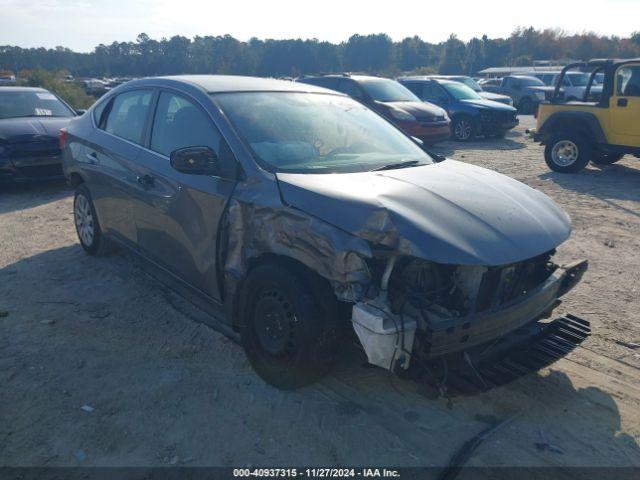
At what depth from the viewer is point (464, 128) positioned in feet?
48.6

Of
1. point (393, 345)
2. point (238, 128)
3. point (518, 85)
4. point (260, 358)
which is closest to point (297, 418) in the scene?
point (260, 358)

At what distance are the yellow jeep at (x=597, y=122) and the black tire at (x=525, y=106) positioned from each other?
1364cm

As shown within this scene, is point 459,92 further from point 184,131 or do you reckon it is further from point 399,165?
point 184,131

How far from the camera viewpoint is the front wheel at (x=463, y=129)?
14711 millimetres

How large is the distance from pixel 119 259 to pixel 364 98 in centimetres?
828

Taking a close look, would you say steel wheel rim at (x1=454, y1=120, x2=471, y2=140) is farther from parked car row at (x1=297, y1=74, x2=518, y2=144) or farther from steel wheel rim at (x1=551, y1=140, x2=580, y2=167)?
steel wheel rim at (x1=551, y1=140, x2=580, y2=167)

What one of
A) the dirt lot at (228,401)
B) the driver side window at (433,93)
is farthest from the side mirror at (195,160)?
the driver side window at (433,93)

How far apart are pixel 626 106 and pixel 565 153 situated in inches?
54.1

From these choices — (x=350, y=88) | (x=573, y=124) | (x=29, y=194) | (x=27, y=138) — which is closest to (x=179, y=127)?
(x=27, y=138)

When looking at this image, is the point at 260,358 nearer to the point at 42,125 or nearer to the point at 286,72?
the point at 42,125

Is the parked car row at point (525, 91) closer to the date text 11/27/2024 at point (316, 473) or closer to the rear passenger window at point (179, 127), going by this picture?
the rear passenger window at point (179, 127)

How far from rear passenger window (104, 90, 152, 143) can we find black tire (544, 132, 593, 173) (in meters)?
8.54

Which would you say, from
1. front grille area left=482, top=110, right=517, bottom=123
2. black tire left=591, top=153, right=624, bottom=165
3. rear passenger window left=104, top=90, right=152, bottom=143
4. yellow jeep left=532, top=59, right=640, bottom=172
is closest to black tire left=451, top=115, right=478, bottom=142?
front grille area left=482, top=110, right=517, bottom=123

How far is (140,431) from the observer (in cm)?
287
